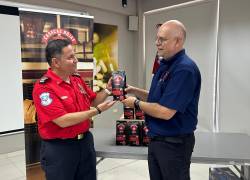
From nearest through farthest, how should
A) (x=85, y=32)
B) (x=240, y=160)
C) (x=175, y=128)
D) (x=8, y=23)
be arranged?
(x=175, y=128) < (x=240, y=160) < (x=85, y=32) < (x=8, y=23)

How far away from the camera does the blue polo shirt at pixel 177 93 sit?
1.52 meters

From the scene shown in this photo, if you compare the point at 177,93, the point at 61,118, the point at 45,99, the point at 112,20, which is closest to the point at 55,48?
the point at 45,99

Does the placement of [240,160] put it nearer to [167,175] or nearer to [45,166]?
[167,175]

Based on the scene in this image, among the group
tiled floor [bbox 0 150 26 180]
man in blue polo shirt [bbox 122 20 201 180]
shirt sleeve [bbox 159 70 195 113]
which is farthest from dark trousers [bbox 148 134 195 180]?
tiled floor [bbox 0 150 26 180]

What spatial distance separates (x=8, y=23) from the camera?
135 inches

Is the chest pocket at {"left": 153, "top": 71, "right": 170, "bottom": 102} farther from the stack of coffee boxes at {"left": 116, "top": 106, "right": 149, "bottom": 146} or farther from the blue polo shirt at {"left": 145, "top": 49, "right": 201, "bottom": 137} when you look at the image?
the stack of coffee boxes at {"left": 116, "top": 106, "right": 149, "bottom": 146}

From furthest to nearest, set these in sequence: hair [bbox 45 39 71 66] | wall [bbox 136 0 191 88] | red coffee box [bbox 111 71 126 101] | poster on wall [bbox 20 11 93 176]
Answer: wall [bbox 136 0 191 88], poster on wall [bbox 20 11 93 176], red coffee box [bbox 111 71 126 101], hair [bbox 45 39 71 66]

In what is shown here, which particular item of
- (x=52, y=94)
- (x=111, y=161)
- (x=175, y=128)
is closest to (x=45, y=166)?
(x=52, y=94)

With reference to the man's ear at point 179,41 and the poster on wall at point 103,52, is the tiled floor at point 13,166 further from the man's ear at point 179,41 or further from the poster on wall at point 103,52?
the man's ear at point 179,41

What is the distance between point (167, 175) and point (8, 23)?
9.71ft

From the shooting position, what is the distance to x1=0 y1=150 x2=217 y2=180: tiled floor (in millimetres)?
3150

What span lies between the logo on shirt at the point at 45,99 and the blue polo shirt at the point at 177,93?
66cm

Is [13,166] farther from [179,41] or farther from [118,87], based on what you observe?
[179,41]

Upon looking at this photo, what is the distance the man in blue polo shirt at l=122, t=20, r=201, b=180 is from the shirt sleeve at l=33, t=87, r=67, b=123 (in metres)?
0.53
